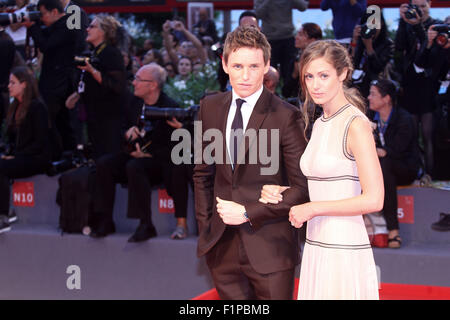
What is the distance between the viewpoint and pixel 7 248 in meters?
5.77

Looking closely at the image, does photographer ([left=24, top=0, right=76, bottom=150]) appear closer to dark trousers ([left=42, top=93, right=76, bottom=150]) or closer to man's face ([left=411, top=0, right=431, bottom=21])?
dark trousers ([left=42, top=93, right=76, bottom=150])

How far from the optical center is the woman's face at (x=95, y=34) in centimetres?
567

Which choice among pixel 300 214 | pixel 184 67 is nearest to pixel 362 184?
pixel 300 214

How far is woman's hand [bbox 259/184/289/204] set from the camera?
2461mm

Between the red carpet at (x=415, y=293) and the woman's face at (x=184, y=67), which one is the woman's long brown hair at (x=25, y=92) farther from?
the red carpet at (x=415, y=293)

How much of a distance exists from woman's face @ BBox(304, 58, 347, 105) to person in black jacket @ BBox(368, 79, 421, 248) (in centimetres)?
240

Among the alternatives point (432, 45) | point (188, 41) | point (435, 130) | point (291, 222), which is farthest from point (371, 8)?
point (291, 222)

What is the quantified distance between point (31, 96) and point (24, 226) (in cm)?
119

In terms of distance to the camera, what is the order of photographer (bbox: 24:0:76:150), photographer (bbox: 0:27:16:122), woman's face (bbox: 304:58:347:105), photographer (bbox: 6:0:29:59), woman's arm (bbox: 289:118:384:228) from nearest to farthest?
woman's arm (bbox: 289:118:384:228), woman's face (bbox: 304:58:347:105), photographer (bbox: 24:0:76:150), photographer (bbox: 0:27:16:122), photographer (bbox: 6:0:29:59)

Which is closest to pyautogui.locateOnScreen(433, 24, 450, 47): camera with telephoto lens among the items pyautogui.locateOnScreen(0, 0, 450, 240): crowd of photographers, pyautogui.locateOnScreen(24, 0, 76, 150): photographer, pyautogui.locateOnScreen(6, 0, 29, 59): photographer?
pyautogui.locateOnScreen(0, 0, 450, 240): crowd of photographers

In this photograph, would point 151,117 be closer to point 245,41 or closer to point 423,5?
point 423,5

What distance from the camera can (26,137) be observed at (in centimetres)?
576

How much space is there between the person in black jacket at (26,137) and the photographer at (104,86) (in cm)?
41

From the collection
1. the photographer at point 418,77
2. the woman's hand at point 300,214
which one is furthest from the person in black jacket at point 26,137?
the woman's hand at point 300,214
